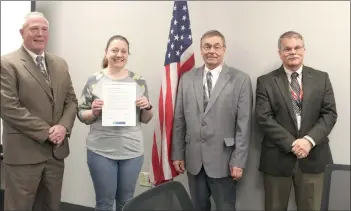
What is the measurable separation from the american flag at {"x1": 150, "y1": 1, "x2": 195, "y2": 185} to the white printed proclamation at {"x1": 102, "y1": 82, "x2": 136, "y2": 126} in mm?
358

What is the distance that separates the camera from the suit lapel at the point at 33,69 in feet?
6.86

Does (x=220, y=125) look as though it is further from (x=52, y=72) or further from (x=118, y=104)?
(x=52, y=72)

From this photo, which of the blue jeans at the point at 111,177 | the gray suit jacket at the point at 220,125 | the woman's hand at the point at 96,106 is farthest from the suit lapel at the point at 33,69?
the gray suit jacket at the point at 220,125

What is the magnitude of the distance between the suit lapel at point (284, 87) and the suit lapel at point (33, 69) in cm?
148

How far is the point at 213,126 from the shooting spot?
2391 millimetres

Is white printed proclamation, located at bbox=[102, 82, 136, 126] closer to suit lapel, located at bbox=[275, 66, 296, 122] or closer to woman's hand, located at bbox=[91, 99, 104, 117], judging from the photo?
woman's hand, located at bbox=[91, 99, 104, 117]

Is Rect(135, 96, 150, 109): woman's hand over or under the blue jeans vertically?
over

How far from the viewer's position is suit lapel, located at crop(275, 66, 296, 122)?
238 centimetres

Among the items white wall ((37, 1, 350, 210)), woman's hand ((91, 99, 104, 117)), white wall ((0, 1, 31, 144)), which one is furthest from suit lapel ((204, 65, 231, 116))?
white wall ((0, 1, 31, 144))

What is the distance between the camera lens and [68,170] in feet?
10.9

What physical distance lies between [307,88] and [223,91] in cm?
55

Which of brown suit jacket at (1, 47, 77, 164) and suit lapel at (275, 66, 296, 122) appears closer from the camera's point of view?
brown suit jacket at (1, 47, 77, 164)

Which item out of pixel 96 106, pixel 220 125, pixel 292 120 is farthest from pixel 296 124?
pixel 96 106

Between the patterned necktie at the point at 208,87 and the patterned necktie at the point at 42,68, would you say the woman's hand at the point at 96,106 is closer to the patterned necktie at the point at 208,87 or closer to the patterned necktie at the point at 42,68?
the patterned necktie at the point at 42,68
